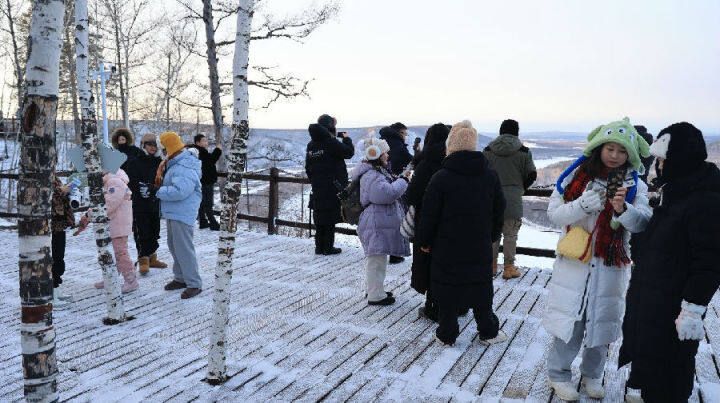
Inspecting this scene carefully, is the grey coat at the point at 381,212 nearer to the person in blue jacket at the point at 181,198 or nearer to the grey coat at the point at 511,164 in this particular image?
the grey coat at the point at 511,164

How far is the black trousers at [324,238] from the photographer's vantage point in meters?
7.58

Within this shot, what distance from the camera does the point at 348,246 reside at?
27.2 feet

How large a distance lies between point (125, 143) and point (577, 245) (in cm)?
558

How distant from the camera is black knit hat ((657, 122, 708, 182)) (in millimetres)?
2629

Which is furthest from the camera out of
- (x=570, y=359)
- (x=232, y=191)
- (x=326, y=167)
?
(x=326, y=167)

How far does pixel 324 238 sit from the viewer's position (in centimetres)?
758

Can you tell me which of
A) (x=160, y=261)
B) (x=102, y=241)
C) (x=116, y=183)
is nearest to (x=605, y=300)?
(x=102, y=241)

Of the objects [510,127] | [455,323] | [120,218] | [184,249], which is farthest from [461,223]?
[120,218]

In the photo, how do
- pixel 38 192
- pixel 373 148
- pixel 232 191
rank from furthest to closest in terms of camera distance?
pixel 373 148
pixel 232 191
pixel 38 192

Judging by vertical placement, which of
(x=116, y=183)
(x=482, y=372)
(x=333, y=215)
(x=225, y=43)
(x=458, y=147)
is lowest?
(x=482, y=372)

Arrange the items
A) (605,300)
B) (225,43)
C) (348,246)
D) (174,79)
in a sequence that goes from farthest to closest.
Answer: (174,79), (225,43), (348,246), (605,300)

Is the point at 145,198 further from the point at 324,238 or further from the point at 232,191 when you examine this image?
the point at 232,191

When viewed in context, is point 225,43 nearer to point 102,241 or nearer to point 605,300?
point 102,241

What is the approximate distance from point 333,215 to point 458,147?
11.8ft
